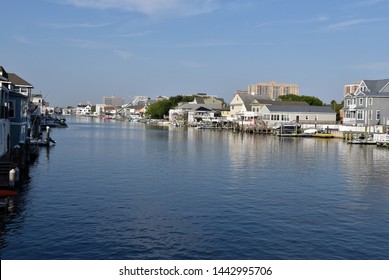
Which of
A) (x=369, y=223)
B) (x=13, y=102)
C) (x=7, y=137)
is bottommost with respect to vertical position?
(x=369, y=223)

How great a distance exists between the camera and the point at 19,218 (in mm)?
20969

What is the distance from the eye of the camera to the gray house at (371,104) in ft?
262

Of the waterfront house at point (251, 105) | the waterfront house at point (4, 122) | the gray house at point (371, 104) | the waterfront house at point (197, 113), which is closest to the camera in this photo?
the waterfront house at point (4, 122)

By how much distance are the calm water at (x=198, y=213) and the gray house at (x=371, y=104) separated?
136ft

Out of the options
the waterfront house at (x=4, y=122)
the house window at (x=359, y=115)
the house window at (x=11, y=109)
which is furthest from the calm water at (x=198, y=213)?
the house window at (x=359, y=115)

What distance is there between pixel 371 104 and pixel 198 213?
2554 inches

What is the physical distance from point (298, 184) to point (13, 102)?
74.4ft

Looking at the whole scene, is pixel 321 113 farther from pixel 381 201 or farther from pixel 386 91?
pixel 381 201

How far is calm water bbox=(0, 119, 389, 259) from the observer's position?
17.2 m

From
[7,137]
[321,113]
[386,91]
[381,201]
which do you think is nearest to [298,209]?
[381,201]

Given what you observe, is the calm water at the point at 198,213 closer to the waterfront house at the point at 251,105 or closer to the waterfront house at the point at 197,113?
the waterfront house at the point at 251,105

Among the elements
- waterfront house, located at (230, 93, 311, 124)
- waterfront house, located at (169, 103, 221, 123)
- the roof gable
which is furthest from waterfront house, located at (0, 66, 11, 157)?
waterfront house, located at (169, 103, 221, 123)

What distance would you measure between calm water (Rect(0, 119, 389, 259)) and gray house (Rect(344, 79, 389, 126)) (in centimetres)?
4139

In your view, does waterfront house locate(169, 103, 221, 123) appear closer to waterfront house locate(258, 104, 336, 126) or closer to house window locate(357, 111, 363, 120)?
waterfront house locate(258, 104, 336, 126)
